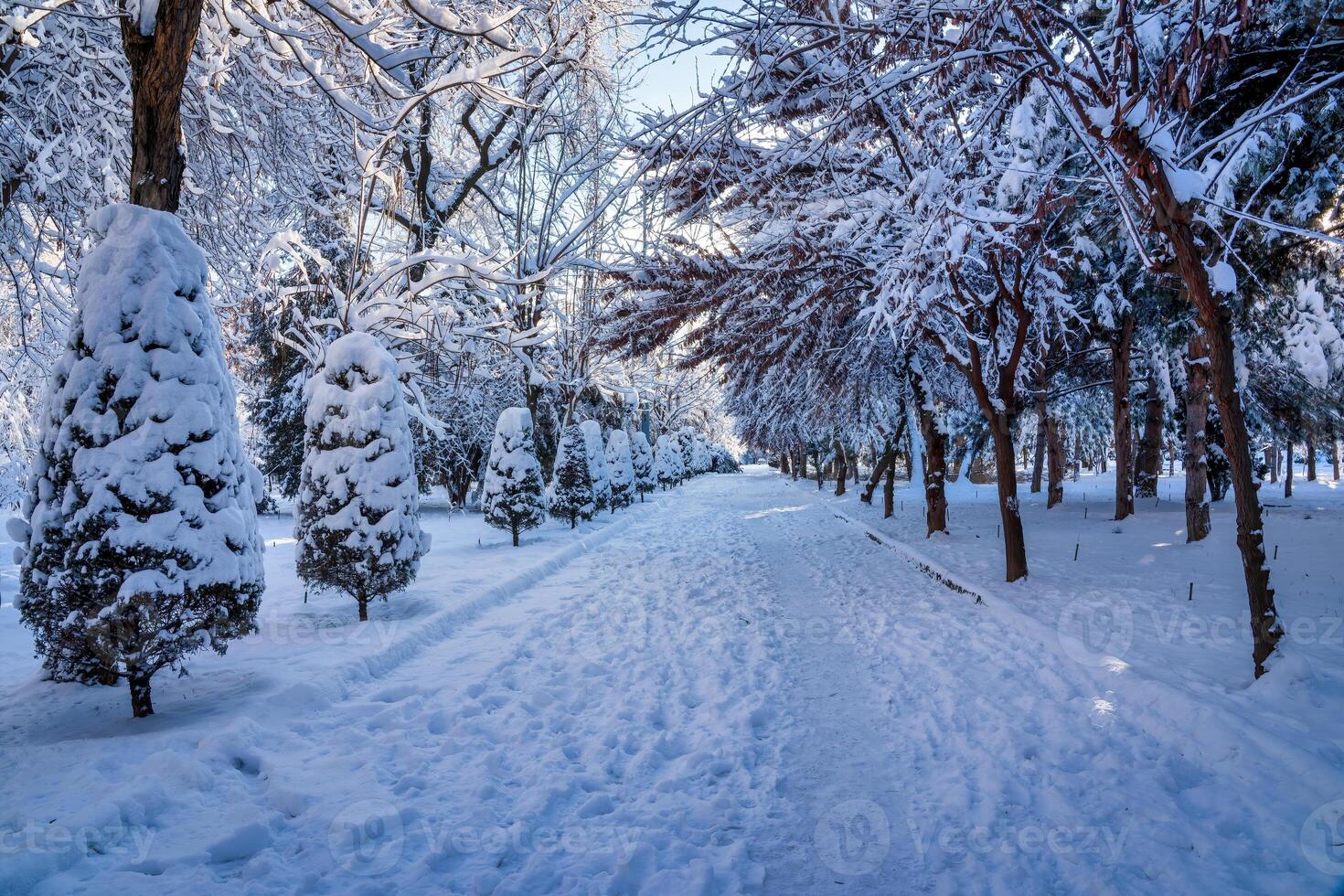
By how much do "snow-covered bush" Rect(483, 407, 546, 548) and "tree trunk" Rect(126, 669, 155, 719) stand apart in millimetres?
9438

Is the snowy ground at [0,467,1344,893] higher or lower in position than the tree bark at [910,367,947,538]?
lower

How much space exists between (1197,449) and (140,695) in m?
15.5

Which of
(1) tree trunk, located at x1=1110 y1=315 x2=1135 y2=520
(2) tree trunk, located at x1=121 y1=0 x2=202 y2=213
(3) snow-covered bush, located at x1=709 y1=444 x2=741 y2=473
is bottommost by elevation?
(3) snow-covered bush, located at x1=709 y1=444 x2=741 y2=473

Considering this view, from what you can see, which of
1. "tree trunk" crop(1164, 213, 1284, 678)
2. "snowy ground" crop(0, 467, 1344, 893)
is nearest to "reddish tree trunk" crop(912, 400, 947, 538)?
"snowy ground" crop(0, 467, 1344, 893)

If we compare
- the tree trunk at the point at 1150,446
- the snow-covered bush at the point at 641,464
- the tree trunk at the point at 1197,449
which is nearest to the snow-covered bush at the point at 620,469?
the snow-covered bush at the point at 641,464

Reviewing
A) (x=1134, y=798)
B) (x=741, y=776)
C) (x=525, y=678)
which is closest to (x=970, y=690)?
(x=1134, y=798)

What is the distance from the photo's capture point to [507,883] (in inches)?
105

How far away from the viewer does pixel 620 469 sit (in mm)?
22766

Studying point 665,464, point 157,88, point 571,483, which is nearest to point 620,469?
point 571,483

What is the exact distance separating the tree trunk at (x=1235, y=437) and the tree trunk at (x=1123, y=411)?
35.5ft

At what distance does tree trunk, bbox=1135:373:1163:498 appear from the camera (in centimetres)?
1681

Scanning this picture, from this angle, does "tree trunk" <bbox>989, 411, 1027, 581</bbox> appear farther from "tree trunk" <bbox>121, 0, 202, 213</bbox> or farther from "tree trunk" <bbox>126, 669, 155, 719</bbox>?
"tree trunk" <bbox>121, 0, 202, 213</bbox>

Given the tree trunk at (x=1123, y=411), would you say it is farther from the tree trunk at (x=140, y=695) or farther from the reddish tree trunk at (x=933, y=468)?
the tree trunk at (x=140, y=695)

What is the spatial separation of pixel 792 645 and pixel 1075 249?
8.26 metres
